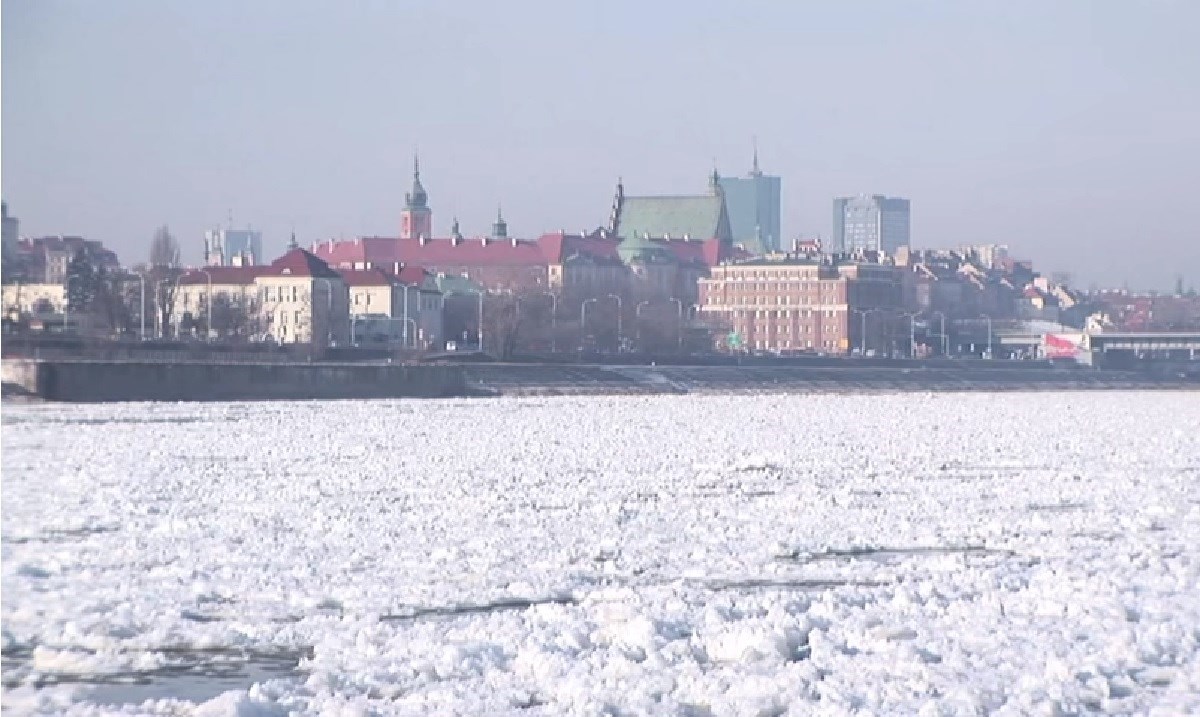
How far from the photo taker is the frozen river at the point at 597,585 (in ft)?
43.8

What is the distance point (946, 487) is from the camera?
2841 centimetres

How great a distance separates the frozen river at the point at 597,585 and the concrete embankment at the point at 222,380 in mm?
30656

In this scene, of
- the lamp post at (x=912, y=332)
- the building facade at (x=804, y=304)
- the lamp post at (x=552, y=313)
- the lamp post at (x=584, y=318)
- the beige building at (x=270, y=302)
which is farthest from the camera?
the building facade at (x=804, y=304)

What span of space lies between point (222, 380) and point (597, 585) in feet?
189

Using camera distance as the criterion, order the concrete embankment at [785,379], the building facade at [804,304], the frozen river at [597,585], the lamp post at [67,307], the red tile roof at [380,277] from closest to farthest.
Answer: the frozen river at [597,585] → the concrete embankment at [785,379] → the lamp post at [67,307] → the red tile roof at [380,277] → the building facade at [804,304]

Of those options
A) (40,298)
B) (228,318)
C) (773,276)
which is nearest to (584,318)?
(228,318)

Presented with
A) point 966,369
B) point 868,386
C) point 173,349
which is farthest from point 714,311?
point 173,349

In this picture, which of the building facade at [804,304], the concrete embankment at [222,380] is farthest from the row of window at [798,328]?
the concrete embankment at [222,380]

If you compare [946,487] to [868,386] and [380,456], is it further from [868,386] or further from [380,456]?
[868,386]

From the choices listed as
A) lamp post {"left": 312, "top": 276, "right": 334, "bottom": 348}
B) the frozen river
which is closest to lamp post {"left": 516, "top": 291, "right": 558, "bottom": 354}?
lamp post {"left": 312, "top": 276, "right": 334, "bottom": 348}

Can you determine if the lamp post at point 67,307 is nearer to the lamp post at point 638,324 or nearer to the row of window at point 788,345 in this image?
the lamp post at point 638,324

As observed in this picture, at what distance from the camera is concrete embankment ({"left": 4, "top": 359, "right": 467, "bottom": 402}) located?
64344 millimetres

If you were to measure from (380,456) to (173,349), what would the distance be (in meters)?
51.7

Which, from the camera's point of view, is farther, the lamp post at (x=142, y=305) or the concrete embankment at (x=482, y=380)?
the lamp post at (x=142, y=305)
